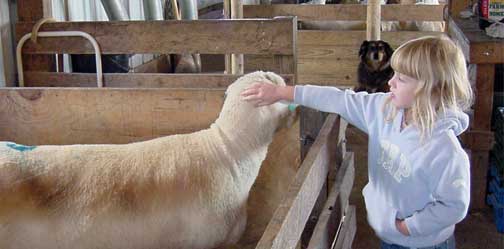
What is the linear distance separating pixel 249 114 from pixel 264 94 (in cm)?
8

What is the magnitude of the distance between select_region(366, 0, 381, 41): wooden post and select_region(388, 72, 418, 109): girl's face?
381 cm

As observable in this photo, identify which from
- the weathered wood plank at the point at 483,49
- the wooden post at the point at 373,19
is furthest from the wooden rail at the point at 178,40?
the wooden post at the point at 373,19

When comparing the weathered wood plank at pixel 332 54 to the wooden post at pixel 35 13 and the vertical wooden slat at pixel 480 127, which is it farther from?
the wooden post at pixel 35 13

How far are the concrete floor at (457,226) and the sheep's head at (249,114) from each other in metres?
1.70

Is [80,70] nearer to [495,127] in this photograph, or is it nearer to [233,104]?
[233,104]

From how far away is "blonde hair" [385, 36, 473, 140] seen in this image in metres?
2.00

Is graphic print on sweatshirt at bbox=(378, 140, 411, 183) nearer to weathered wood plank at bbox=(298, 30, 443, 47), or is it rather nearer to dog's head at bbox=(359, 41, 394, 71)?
dog's head at bbox=(359, 41, 394, 71)

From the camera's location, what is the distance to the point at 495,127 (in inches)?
170

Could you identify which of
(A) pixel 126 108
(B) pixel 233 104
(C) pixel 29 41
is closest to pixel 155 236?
(B) pixel 233 104

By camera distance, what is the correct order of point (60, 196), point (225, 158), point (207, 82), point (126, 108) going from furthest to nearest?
point (207, 82), point (126, 108), point (225, 158), point (60, 196)

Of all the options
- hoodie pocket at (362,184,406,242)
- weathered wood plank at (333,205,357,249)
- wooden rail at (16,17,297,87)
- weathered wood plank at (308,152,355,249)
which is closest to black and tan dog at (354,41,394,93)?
wooden rail at (16,17,297,87)

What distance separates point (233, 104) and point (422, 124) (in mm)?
605

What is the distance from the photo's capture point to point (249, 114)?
7.06 ft

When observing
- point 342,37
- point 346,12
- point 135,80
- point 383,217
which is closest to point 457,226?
point 383,217
